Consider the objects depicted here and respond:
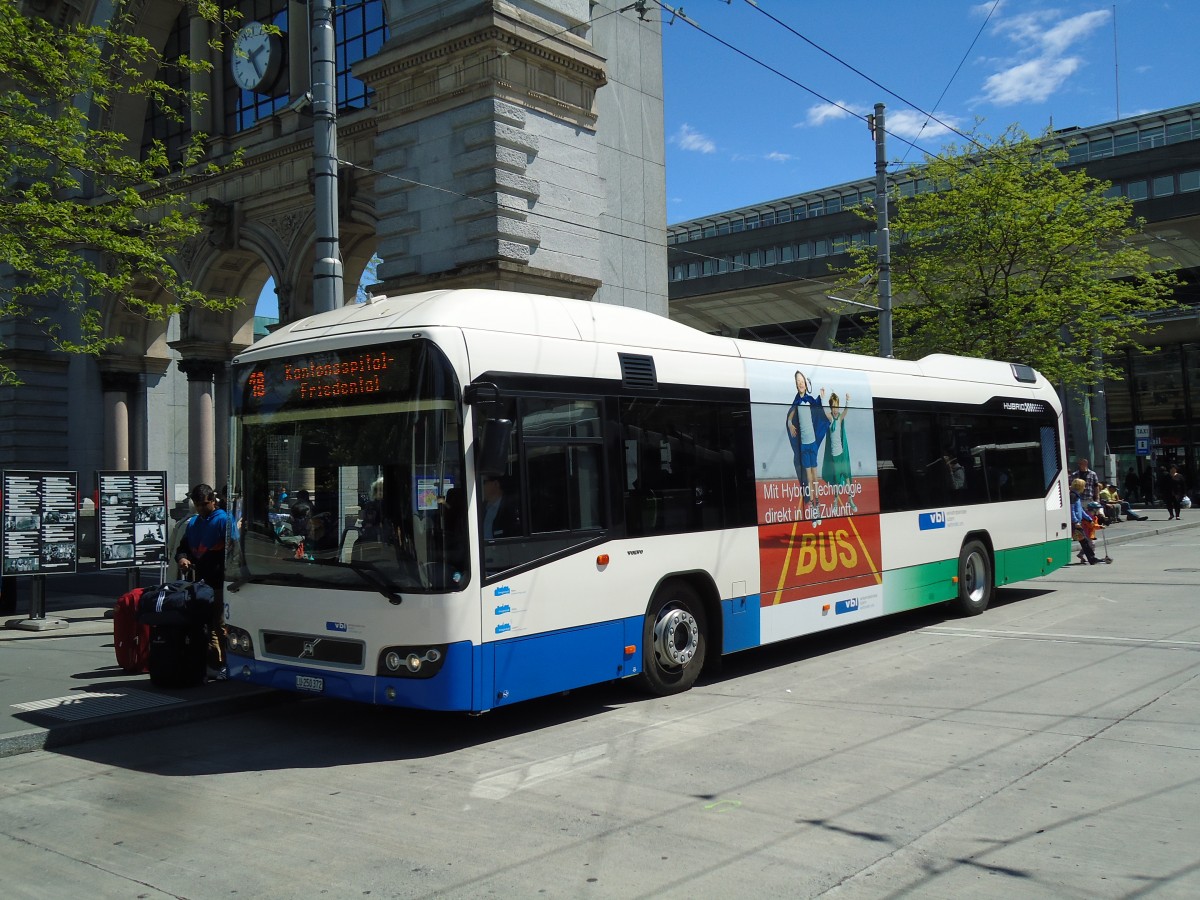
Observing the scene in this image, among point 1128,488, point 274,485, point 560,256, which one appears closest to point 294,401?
point 274,485

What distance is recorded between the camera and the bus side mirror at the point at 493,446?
6.84 metres

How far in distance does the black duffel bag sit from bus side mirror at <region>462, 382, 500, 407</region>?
3.69m

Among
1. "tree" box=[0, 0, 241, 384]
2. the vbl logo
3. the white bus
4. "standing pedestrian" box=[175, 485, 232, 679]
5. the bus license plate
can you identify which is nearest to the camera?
the white bus

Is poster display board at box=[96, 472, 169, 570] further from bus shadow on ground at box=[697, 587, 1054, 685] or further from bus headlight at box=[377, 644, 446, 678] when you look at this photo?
bus headlight at box=[377, 644, 446, 678]

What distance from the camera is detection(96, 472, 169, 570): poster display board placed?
46.0ft

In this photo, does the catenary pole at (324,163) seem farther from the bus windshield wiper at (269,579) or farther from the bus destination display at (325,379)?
the bus windshield wiper at (269,579)

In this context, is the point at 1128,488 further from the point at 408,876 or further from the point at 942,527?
the point at 408,876

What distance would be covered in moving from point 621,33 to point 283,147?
725cm

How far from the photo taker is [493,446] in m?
6.84

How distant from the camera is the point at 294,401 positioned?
7.71 meters

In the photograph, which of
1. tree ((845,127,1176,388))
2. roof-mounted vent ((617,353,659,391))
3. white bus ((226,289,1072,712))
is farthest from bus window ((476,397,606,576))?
tree ((845,127,1176,388))

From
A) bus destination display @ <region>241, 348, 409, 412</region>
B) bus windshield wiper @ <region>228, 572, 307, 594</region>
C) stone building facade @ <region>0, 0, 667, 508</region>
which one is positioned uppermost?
stone building facade @ <region>0, 0, 667, 508</region>

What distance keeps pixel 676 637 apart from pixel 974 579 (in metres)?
6.08

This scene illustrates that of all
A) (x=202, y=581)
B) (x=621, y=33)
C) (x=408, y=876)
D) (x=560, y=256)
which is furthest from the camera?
(x=621, y=33)
